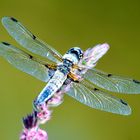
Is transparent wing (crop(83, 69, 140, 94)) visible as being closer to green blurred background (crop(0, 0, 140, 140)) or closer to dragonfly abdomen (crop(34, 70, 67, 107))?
dragonfly abdomen (crop(34, 70, 67, 107))

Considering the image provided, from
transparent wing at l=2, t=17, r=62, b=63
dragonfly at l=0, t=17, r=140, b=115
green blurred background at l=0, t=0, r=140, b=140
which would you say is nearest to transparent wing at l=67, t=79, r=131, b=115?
dragonfly at l=0, t=17, r=140, b=115

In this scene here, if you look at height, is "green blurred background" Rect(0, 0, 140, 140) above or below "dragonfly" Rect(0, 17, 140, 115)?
above

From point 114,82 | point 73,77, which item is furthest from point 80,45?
point 73,77

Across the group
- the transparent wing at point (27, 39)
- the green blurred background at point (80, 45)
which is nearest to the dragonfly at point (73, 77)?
the transparent wing at point (27, 39)

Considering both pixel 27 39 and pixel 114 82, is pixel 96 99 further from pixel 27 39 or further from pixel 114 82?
pixel 27 39

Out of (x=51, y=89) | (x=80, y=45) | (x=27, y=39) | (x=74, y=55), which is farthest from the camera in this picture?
(x=80, y=45)

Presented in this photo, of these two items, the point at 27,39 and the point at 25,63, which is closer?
the point at 25,63
